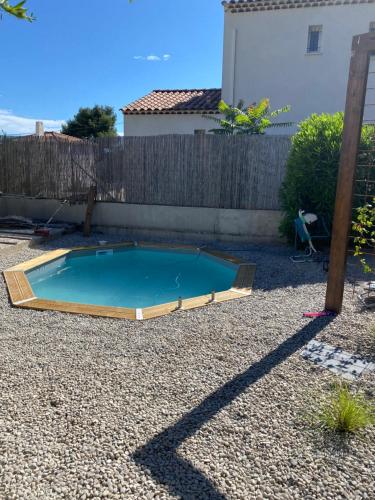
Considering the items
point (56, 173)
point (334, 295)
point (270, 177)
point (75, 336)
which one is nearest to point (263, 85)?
point (270, 177)

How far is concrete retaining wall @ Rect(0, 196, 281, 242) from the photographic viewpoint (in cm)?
1022

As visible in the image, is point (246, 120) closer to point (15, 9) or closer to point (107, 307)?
point (107, 307)

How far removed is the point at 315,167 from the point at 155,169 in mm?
4656

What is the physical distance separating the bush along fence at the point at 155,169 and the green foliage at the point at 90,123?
25.1 metres

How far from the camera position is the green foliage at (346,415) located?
2.76 meters

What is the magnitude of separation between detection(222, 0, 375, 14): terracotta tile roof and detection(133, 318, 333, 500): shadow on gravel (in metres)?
15.0

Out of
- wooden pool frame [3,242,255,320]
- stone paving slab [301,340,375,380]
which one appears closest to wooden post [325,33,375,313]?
stone paving slab [301,340,375,380]

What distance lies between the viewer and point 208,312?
5273mm

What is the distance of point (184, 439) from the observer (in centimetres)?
269

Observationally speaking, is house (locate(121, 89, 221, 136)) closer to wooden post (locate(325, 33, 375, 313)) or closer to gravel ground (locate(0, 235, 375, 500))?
wooden post (locate(325, 33, 375, 313))

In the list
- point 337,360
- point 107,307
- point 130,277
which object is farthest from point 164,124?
point 337,360

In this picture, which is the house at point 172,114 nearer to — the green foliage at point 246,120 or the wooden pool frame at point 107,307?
the green foliage at point 246,120

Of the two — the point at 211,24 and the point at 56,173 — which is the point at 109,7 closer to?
the point at 56,173

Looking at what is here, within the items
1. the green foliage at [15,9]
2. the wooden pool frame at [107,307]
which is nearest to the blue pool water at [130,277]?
the wooden pool frame at [107,307]
